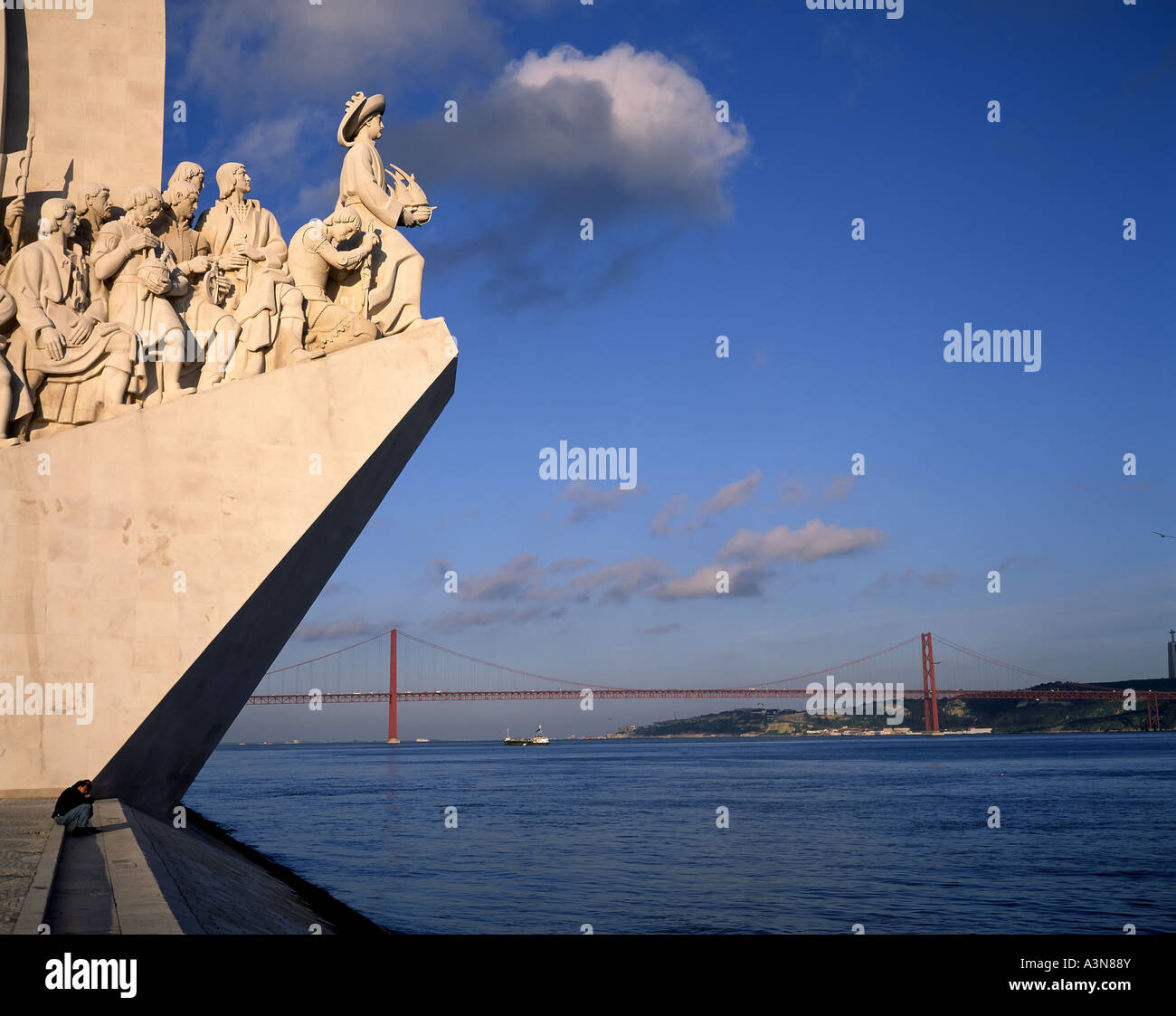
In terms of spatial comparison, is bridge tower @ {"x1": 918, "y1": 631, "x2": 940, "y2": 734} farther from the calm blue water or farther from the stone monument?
the stone monument

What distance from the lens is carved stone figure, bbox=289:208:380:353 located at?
22.9 ft

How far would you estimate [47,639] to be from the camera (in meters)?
5.79

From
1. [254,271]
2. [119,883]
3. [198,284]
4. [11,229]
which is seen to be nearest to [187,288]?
[198,284]

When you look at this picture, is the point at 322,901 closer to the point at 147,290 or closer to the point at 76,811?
the point at 76,811

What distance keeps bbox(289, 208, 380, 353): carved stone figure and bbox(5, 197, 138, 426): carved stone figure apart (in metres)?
1.12

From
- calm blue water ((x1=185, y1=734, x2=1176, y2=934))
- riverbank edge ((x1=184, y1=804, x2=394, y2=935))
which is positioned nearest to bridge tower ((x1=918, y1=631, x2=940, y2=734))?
calm blue water ((x1=185, y1=734, x2=1176, y2=934))

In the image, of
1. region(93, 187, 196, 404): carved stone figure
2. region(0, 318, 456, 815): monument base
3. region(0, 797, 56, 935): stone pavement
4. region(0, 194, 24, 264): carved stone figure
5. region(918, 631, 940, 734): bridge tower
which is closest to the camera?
region(0, 797, 56, 935): stone pavement

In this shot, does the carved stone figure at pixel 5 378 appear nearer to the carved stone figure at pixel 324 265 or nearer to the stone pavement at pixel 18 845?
the carved stone figure at pixel 324 265

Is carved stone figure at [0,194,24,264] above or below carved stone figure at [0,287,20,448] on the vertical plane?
above

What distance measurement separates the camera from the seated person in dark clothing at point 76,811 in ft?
15.2

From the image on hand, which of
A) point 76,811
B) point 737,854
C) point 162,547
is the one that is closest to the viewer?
point 76,811

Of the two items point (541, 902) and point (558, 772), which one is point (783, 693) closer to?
point (558, 772)

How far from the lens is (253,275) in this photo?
706 cm

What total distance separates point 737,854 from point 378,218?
8.33 m
